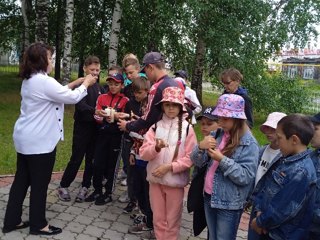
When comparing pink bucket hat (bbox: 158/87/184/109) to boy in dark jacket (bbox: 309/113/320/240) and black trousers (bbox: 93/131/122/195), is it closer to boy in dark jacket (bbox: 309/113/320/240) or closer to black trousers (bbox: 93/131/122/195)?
boy in dark jacket (bbox: 309/113/320/240)

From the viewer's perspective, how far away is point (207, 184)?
3213 millimetres

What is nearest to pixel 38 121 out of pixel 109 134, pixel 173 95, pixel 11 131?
pixel 109 134

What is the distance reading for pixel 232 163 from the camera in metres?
2.94

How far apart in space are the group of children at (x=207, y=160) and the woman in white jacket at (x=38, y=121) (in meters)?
0.68

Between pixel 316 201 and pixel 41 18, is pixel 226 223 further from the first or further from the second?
pixel 41 18

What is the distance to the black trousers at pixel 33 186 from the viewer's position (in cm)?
379

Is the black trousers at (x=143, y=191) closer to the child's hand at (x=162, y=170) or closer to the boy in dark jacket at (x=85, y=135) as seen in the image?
the child's hand at (x=162, y=170)

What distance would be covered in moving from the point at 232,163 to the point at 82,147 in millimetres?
2336

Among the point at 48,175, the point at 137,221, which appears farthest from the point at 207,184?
the point at 48,175

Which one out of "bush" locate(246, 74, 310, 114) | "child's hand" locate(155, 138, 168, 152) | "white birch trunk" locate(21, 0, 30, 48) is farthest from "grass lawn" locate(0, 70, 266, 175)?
"child's hand" locate(155, 138, 168, 152)

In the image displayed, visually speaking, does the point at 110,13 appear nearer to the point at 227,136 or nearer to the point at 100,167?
Answer: the point at 100,167

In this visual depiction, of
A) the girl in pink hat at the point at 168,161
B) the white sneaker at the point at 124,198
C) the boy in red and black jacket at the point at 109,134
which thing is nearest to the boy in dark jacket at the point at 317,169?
the girl in pink hat at the point at 168,161

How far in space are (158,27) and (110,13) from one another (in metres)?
5.08

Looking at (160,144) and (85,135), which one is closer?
(160,144)
